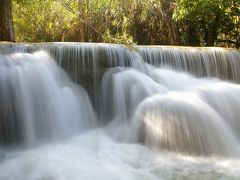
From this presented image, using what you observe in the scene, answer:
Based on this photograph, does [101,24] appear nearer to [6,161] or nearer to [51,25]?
[51,25]

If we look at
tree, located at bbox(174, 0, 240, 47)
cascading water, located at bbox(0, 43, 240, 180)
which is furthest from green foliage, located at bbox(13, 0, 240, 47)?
cascading water, located at bbox(0, 43, 240, 180)

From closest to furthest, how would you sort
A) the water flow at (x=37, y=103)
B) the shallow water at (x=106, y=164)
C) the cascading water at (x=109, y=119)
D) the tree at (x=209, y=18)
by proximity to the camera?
the shallow water at (x=106, y=164) < the cascading water at (x=109, y=119) < the water flow at (x=37, y=103) < the tree at (x=209, y=18)

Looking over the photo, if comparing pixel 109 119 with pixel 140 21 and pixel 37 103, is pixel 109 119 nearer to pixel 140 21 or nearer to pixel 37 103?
pixel 37 103

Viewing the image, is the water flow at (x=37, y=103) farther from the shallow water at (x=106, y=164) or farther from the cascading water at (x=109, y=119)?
the shallow water at (x=106, y=164)

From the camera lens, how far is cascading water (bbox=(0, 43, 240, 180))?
5.31m

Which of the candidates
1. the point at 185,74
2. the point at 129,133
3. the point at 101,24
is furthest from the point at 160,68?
the point at 101,24

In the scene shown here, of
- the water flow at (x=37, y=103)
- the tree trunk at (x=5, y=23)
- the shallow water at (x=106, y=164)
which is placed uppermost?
the tree trunk at (x=5, y=23)

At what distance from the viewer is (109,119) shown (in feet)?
24.2

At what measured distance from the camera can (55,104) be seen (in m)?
6.98

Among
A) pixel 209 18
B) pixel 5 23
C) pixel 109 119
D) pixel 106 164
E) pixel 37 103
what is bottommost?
pixel 106 164

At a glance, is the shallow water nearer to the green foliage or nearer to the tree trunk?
the tree trunk

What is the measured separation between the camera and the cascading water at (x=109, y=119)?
5314 mm

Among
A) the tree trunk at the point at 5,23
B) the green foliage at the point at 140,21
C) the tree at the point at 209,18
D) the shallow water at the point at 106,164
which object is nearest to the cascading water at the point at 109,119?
the shallow water at the point at 106,164

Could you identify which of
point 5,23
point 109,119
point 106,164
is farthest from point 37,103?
point 5,23
